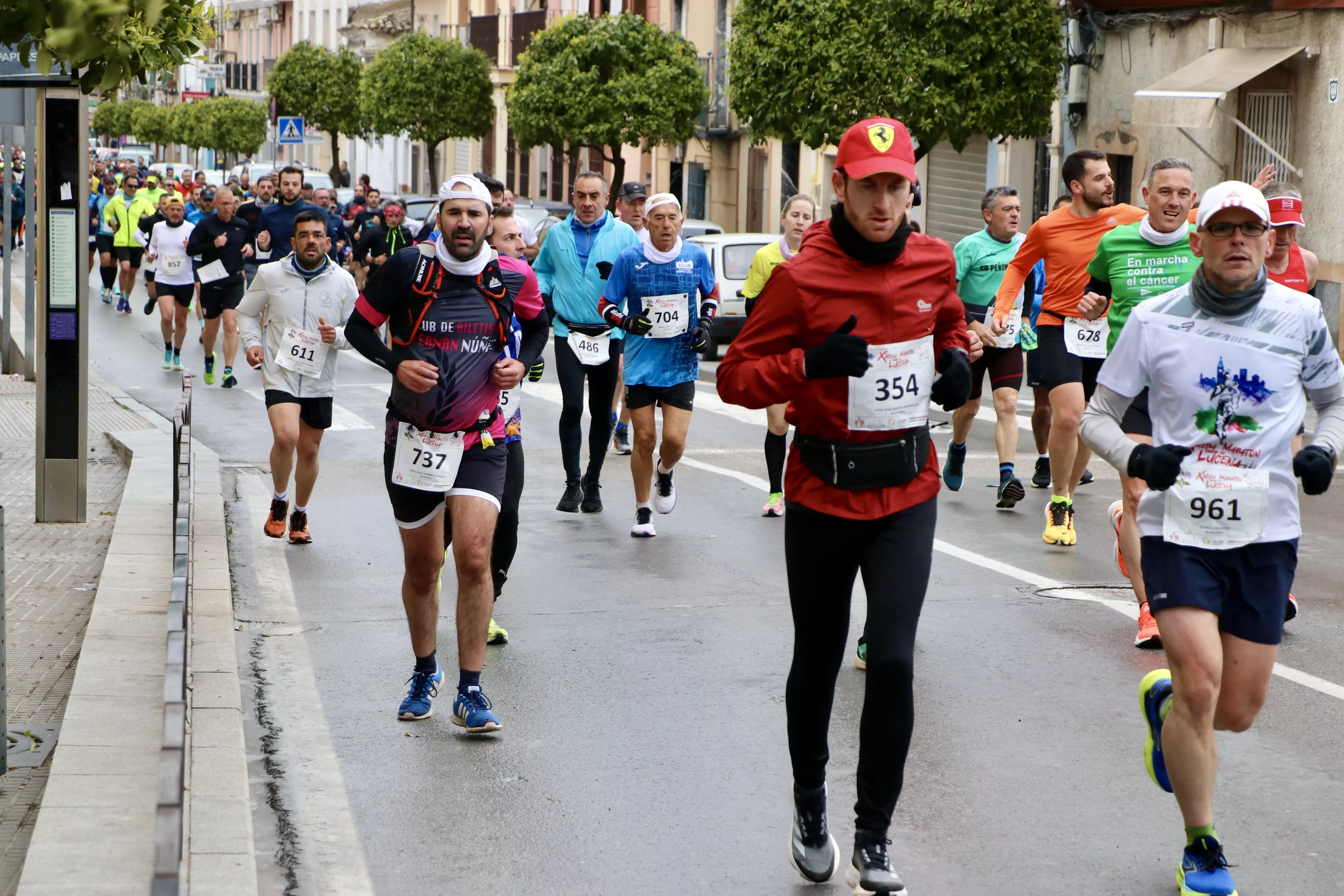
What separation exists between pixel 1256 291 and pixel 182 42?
3.07 meters

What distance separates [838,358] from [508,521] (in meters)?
3.14

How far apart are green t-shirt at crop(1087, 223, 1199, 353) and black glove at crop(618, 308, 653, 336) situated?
9.23ft

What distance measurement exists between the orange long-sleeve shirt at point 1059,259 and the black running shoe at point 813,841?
5.20m

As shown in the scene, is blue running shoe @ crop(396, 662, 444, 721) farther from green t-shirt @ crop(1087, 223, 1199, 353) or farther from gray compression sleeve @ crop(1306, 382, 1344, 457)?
green t-shirt @ crop(1087, 223, 1199, 353)

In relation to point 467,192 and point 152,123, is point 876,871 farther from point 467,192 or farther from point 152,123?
point 152,123

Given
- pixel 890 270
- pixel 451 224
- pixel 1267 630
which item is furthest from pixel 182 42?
pixel 1267 630

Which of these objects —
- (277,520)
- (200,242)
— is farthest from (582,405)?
(200,242)

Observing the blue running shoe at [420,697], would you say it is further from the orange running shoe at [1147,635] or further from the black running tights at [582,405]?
the black running tights at [582,405]

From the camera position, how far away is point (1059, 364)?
32.0 feet

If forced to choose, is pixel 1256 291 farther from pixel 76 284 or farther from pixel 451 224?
pixel 76 284

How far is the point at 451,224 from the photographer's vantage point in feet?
20.4

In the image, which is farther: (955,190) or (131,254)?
(955,190)

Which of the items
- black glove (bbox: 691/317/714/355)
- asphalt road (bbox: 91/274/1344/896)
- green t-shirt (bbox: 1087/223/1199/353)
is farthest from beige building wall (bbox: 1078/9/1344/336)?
green t-shirt (bbox: 1087/223/1199/353)

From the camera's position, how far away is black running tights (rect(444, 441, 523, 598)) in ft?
24.4
